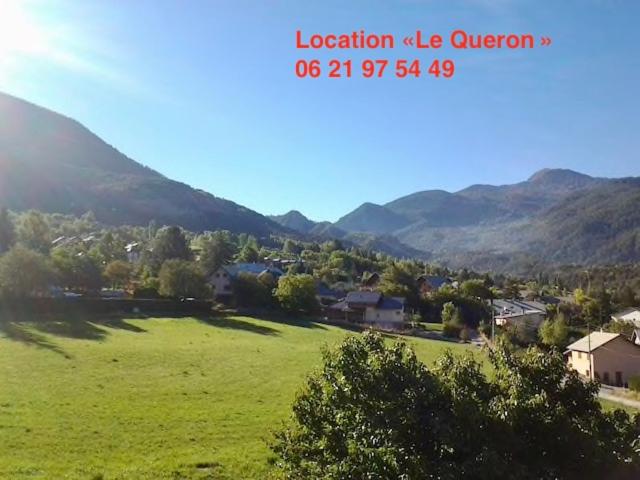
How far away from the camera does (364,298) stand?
374ft

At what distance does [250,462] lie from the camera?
900 inches

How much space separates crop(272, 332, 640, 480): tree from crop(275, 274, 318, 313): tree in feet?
260

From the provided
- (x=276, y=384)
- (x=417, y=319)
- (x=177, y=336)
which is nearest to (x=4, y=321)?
(x=177, y=336)

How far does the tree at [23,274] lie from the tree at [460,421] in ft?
213

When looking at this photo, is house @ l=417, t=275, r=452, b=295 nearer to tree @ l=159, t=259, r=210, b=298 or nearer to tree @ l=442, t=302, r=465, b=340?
tree @ l=442, t=302, r=465, b=340

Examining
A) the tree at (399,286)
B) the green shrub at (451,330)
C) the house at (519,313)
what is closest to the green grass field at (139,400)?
the green shrub at (451,330)

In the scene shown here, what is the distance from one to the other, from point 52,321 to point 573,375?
6347 cm

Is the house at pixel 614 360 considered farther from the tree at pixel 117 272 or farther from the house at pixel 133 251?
the house at pixel 133 251

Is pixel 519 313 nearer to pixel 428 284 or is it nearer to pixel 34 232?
pixel 428 284

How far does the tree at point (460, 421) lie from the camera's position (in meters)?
11.3

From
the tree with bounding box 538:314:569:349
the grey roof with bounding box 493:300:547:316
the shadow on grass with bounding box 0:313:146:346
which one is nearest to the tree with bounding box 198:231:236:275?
the shadow on grass with bounding box 0:313:146:346

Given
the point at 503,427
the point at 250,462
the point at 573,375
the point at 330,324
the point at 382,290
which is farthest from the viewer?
the point at 382,290

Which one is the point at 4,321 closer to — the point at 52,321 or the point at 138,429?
the point at 52,321

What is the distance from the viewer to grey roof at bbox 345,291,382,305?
113m
